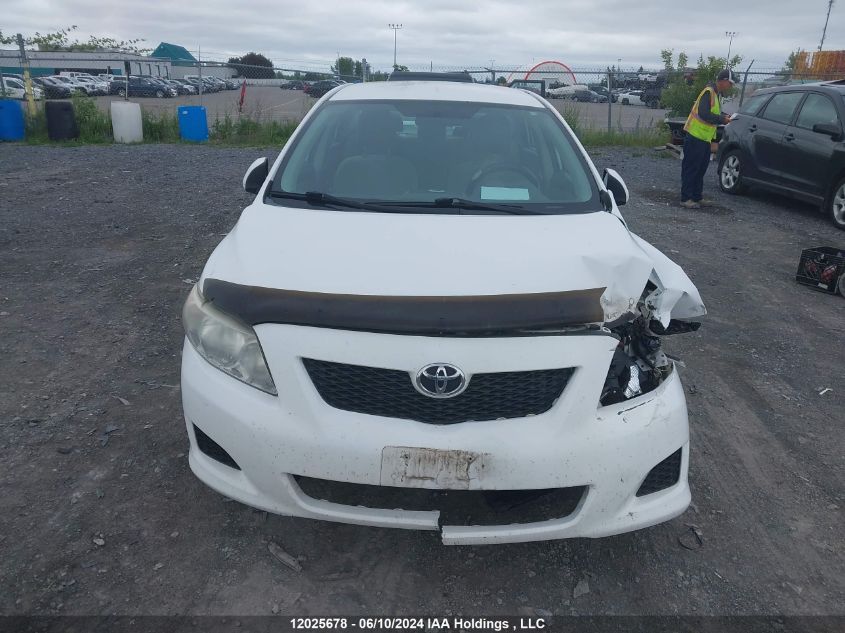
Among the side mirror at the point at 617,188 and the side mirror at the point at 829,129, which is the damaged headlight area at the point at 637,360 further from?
the side mirror at the point at 829,129

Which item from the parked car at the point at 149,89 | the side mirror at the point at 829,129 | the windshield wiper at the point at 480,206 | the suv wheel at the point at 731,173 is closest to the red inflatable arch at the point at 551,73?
the suv wheel at the point at 731,173

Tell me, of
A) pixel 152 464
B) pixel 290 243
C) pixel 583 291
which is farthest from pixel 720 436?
pixel 152 464

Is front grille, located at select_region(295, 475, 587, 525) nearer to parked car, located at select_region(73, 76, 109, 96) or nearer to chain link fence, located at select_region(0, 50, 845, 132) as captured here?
chain link fence, located at select_region(0, 50, 845, 132)

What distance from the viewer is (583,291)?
230 centimetres

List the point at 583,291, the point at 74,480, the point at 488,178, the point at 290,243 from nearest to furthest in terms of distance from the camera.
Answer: the point at 583,291 → the point at 290,243 → the point at 74,480 → the point at 488,178

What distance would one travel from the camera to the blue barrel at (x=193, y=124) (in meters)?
15.1

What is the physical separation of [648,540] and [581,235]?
1.28 meters

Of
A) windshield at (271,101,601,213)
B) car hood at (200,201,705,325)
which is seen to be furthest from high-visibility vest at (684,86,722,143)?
car hood at (200,201,705,325)

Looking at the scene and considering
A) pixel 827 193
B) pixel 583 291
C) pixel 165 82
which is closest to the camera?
pixel 583 291

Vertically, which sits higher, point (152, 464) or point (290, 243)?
point (290, 243)

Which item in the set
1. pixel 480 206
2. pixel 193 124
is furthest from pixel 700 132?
pixel 193 124

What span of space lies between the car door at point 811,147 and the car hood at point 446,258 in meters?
6.93

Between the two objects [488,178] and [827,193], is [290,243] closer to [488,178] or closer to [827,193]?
[488,178]

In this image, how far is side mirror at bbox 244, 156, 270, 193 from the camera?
3627 mm
